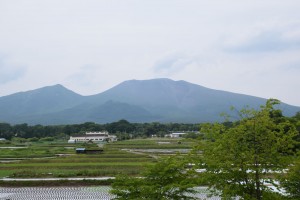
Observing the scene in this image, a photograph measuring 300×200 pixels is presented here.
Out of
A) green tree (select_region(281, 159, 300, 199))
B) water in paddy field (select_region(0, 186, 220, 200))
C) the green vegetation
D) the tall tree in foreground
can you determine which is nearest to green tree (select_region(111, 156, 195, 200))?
the green vegetation

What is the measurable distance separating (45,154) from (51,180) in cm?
2255

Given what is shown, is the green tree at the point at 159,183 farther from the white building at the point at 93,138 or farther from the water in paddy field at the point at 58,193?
the white building at the point at 93,138

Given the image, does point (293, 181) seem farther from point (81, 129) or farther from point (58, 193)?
point (81, 129)

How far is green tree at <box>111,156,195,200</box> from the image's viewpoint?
11.0 m

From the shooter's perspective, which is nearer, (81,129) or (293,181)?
(293,181)

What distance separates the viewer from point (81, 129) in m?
114

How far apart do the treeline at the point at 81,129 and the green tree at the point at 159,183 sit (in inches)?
3454

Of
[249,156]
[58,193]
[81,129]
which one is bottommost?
[58,193]

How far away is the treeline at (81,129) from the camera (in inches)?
3922

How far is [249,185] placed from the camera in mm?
10289

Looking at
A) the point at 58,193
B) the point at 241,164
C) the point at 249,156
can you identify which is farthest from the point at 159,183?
the point at 58,193

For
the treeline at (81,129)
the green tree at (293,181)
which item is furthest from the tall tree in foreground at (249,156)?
the treeline at (81,129)

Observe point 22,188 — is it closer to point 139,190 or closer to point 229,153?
point 139,190

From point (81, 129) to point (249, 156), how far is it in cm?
10675
